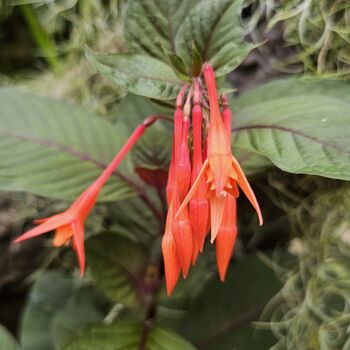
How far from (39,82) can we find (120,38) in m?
0.22

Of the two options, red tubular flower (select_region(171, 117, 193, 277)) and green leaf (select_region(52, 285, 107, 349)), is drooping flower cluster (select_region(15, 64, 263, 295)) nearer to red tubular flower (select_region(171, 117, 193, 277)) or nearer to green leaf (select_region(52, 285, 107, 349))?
red tubular flower (select_region(171, 117, 193, 277))

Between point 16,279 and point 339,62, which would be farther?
point 16,279

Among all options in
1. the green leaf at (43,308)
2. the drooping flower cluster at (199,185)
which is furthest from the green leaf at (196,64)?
the green leaf at (43,308)

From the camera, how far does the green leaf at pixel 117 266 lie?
80cm

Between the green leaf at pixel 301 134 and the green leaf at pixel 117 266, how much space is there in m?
0.23

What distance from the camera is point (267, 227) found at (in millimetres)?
991

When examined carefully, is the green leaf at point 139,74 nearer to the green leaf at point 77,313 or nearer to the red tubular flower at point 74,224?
the red tubular flower at point 74,224

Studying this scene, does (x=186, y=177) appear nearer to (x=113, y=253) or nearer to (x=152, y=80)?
(x=152, y=80)

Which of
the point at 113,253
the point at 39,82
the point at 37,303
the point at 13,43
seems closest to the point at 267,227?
the point at 113,253

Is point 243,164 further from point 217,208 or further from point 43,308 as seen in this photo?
point 43,308

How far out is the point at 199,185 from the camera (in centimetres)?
58

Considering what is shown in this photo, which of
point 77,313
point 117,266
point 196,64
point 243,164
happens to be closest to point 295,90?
point 243,164

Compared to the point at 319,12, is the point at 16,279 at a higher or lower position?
lower

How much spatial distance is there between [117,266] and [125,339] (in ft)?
0.36
